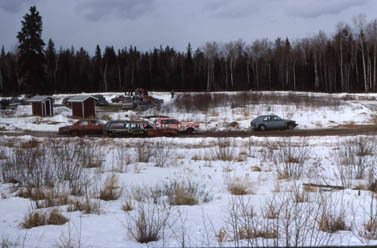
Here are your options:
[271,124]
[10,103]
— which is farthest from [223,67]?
[271,124]

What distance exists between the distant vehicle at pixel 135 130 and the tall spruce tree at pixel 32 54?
136 feet

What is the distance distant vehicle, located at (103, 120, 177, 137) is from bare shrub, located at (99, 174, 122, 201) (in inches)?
969

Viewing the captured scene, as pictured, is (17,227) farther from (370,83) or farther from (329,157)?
(370,83)

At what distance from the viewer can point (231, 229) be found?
5449 millimetres

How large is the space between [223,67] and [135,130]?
260 ft

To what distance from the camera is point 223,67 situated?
361 feet

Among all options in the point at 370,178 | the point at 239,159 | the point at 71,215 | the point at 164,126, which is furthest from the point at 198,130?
the point at 71,215

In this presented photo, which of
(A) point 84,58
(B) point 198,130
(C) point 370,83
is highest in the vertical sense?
(A) point 84,58

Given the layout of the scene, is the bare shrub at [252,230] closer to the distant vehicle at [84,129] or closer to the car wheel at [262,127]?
the car wheel at [262,127]

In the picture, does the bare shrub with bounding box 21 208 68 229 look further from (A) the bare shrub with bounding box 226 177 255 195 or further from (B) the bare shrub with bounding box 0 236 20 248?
(A) the bare shrub with bounding box 226 177 255 195

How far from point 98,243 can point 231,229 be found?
5.63ft

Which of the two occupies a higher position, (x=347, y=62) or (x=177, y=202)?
(x=347, y=62)

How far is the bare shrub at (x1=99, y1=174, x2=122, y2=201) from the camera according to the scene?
746cm

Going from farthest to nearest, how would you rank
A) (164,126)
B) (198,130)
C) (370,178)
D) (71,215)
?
(198,130) → (164,126) → (370,178) → (71,215)
